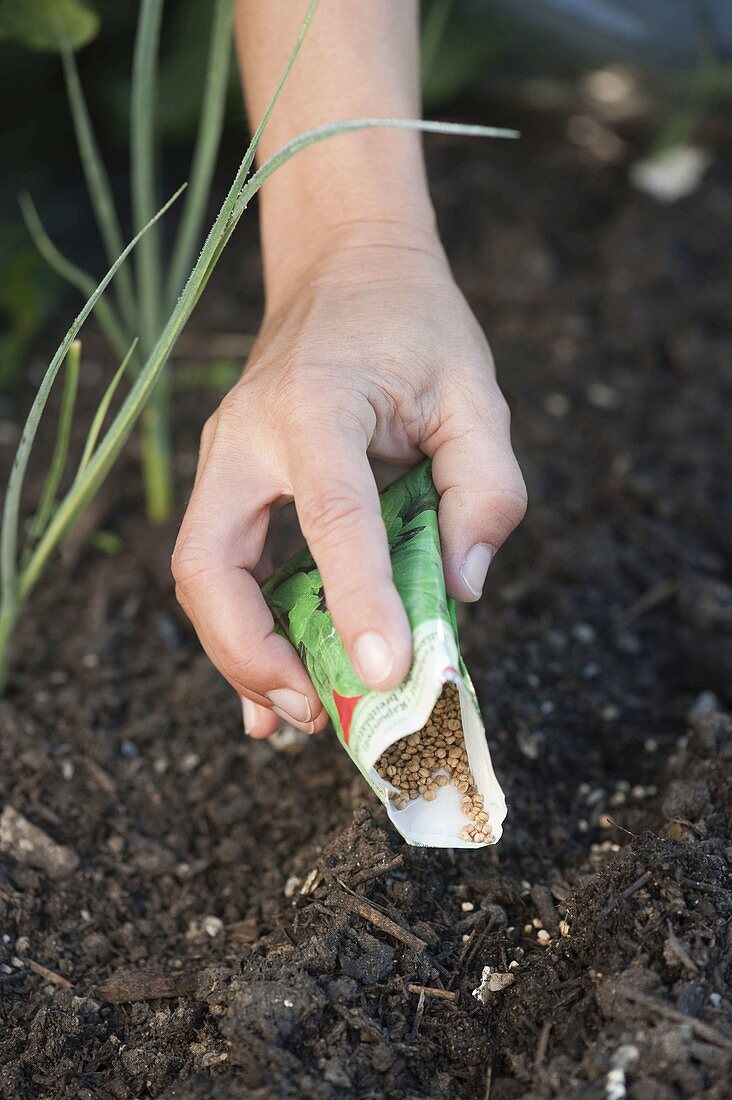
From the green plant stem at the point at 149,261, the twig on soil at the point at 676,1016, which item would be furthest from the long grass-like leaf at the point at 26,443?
the twig on soil at the point at 676,1016

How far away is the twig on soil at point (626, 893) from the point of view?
36.8 inches

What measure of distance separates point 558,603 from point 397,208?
617 millimetres

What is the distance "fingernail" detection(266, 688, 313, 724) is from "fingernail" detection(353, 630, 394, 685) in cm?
13

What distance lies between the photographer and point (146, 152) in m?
1.28

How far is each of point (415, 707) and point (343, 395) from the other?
0.96 ft

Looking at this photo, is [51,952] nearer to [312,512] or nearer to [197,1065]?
[197,1065]

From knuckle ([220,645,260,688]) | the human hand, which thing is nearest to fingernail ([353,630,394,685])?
the human hand

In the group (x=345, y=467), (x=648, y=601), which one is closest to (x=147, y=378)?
(x=345, y=467)

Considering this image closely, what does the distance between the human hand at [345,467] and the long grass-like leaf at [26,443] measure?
154 mm

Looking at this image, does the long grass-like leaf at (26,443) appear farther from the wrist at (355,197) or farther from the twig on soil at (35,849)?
the twig on soil at (35,849)

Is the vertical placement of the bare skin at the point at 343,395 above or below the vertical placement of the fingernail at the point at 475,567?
above

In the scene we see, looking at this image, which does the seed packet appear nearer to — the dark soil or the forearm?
the dark soil

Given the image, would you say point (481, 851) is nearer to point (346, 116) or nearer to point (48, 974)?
point (48, 974)

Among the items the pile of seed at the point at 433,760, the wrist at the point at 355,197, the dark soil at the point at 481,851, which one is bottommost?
the dark soil at the point at 481,851
